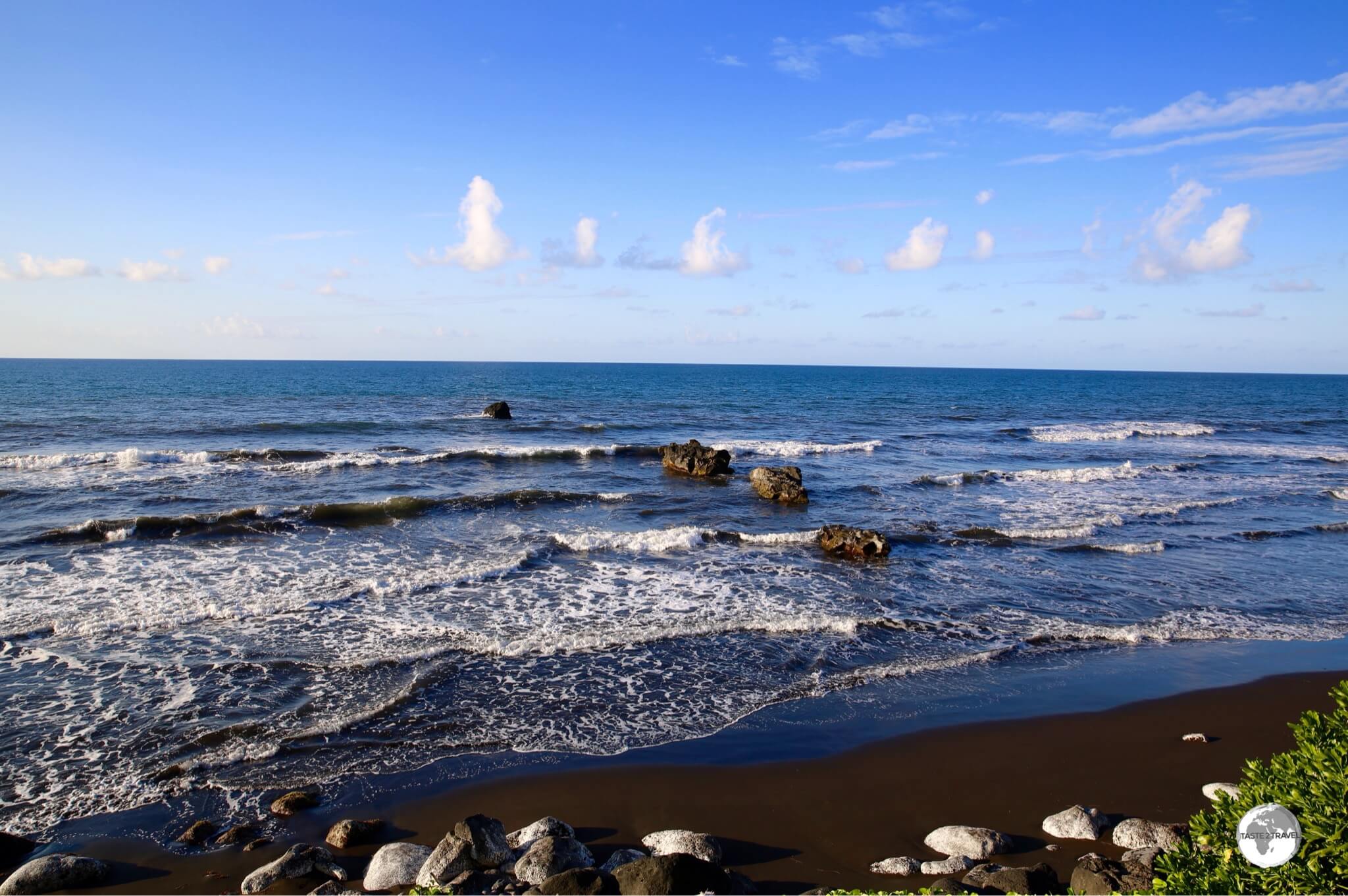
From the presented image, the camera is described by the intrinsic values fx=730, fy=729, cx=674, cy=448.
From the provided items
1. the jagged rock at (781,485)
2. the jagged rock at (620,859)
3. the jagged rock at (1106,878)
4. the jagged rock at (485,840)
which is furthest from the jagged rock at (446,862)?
the jagged rock at (781,485)

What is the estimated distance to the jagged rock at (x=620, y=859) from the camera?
6.36 metres

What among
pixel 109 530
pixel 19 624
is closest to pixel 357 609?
pixel 19 624

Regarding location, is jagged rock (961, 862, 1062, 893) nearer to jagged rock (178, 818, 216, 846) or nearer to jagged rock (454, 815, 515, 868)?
jagged rock (454, 815, 515, 868)

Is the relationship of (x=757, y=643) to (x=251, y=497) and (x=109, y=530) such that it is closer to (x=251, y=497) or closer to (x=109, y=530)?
A: (x=109, y=530)

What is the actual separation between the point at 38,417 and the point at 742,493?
43.3 metres

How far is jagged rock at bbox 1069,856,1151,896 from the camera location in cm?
583

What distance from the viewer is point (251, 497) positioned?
23297mm

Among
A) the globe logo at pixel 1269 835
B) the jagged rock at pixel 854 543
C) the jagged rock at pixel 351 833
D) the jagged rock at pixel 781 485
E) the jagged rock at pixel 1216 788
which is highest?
the globe logo at pixel 1269 835

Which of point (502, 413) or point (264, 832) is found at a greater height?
point (502, 413)

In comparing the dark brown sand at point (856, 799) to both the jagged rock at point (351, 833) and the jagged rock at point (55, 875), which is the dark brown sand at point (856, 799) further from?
the jagged rock at point (55, 875)

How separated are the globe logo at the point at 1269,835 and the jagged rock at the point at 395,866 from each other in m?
5.93

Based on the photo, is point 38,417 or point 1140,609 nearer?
point 1140,609

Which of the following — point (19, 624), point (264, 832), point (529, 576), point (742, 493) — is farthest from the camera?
point (742, 493)

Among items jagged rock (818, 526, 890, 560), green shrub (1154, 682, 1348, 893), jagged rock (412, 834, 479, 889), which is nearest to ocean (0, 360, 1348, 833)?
jagged rock (818, 526, 890, 560)
